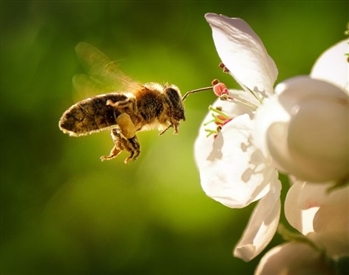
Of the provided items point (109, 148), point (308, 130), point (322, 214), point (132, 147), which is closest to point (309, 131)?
point (308, 130)

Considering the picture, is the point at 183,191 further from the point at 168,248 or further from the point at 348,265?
the point at 348,265

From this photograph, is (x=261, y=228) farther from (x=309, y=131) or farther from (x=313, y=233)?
(x=309, y=131)

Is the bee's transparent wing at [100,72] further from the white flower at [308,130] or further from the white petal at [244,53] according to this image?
the white flower at [308,130]

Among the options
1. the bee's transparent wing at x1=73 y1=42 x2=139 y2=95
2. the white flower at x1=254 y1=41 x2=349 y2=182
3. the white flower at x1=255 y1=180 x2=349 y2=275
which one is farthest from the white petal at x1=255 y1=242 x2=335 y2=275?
the bee's transparent wing at x1=73 y1=42 x2=139 y2=95

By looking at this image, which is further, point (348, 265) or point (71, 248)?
point (71, 248)

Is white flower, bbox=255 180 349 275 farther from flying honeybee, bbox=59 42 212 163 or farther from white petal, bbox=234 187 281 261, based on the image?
flying honeybee, bbox=59 42 212 163

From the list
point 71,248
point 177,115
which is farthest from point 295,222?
point 71,248
